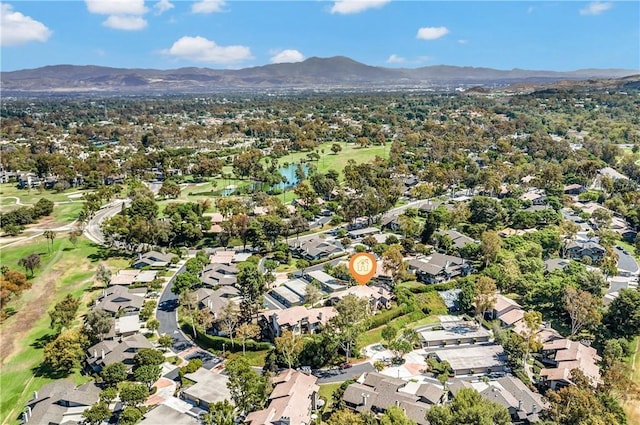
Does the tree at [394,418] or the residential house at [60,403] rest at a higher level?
the tree at [394,418]

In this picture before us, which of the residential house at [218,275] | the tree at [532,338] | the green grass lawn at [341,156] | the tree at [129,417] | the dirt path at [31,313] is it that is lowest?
the dirt path at [31,313]

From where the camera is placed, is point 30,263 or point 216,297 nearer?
point 216,297

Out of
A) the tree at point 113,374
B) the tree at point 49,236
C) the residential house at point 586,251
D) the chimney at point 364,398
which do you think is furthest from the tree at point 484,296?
the tree at point 49,236

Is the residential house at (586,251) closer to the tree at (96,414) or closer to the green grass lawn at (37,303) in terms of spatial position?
the tree at (96,414)

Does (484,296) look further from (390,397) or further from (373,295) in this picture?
(390,397)

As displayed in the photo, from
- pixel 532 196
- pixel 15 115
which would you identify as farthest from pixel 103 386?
pixel 15 115

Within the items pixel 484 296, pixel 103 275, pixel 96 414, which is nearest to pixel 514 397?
pixel 484 296
